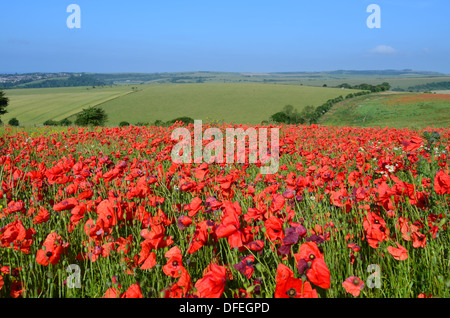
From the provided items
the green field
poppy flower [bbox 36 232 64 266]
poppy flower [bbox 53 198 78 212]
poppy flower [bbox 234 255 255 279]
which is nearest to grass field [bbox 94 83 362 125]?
the green field

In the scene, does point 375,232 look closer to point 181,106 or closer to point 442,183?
point 442,183

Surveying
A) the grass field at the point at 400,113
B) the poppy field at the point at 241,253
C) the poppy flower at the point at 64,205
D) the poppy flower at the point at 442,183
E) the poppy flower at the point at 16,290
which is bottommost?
the poppy flower at the point at 16,290

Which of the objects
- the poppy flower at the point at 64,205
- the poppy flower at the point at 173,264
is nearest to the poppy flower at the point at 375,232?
the poppy flower at the point at 173,264

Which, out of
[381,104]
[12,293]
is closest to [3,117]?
[381,104]

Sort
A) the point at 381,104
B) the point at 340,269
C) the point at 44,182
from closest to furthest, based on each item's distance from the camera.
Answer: the point at 340,269, the point at 44,182, the point at 381,104

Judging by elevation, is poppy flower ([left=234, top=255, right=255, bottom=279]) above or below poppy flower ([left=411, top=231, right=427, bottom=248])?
below

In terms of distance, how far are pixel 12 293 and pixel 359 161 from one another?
12.6 feet

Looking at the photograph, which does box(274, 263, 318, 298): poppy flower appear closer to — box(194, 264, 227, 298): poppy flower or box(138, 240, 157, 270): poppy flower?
box(194, 264, 227, 298): poppy flower

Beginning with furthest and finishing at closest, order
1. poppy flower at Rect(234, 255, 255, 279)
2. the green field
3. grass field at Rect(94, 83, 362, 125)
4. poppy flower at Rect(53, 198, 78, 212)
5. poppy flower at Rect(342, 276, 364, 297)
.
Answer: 1. the green field
2. grass field at Rect(94, 83, 362, 125)
3. poppy flower at Rect(53, 198, 78, 212)
4. poppy flower at Rect(234, 255, 255, 279)
5. poppy flower at Rect(342, 276, 364, 297)

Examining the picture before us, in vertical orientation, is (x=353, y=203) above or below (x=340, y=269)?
above

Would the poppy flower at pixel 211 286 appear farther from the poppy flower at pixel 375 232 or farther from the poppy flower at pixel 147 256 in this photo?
the poppy flower at pixel 375 232

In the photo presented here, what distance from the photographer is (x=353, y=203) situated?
242 cm
